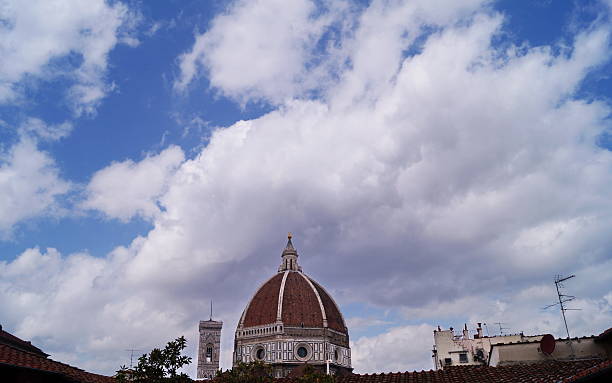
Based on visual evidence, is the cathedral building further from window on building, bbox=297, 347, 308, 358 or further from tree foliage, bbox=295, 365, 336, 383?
tree foliage, bbox=295, 365, 336, 383

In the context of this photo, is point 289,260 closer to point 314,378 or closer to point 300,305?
point 300,305

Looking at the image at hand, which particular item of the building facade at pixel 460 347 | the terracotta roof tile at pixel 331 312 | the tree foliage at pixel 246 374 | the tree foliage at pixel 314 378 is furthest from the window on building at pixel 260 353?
the tree foliage at pixel 314 378

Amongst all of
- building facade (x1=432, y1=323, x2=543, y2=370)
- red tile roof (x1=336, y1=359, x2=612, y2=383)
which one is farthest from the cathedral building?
red tile roof (x1=336, y1=359, x2=612, y2=383)

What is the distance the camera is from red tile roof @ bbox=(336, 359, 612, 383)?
61.7 feet

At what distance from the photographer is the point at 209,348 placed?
291 feet

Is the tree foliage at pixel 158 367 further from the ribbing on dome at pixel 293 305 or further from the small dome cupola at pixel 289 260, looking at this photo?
the small dome cupola at pixel 289 260

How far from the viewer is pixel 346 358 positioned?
78.8 meters

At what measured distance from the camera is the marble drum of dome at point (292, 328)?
72562mm

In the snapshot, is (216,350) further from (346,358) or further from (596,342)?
(596,342)

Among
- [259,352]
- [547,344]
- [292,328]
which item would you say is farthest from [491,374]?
[259,352]

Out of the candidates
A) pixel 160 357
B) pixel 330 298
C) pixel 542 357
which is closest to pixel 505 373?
pixel 542 357

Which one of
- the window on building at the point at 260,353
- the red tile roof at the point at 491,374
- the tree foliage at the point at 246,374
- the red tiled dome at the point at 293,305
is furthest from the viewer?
the red tiled dome at the point at 293,305

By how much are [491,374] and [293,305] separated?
57531 mm

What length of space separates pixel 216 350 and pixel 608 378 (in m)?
81.5
